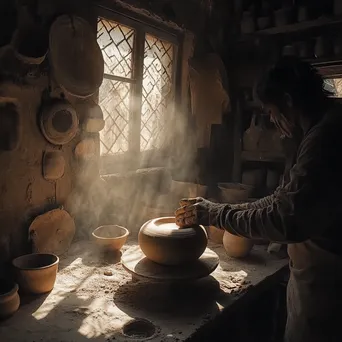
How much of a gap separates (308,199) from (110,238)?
1.54m

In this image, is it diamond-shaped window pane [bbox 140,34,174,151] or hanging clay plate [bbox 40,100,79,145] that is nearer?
hanging clay plate [bbox 40,100,79,145]

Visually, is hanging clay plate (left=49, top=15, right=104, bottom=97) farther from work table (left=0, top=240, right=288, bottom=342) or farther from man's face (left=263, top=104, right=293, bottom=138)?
man's face (left=263, top=104, right=293, bottom=138)

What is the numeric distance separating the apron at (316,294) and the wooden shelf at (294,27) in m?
2.36

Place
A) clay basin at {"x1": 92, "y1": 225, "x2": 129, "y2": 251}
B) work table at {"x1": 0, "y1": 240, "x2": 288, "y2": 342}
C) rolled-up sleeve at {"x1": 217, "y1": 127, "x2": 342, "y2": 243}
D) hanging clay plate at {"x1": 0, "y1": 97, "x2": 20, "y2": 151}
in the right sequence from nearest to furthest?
1. rolled-up sleeve at {"x1": 217, "y1": 127, "x2": 342, "y2": 243}
2. work table at {"x1": 0, "y1": 240, "x2": 288, "y2": 342}
3. hanging clay plate at {"x1": 0, "y1": 97, "x2": 20, "y2": 151}
4. clay basin at {"x1": 92, "y1": 225, "x2": 129, "y2": 251}

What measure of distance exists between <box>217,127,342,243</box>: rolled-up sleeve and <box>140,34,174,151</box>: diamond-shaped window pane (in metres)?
2.25

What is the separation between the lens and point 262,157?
3.86 metres

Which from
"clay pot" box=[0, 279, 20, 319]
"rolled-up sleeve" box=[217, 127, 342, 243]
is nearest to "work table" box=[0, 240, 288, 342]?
"clay pot" box=[0, 279, 20, 319]

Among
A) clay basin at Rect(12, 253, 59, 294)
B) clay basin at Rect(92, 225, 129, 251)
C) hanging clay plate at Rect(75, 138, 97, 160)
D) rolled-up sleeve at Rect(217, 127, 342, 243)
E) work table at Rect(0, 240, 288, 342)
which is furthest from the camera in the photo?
hanging clay plate at Rect(75, 138, 97, 160)

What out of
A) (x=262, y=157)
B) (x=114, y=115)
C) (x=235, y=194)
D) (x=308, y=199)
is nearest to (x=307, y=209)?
(x=308, y=199)

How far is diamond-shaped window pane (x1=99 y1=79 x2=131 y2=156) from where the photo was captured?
3.16 m

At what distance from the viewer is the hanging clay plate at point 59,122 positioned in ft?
→ 8.12

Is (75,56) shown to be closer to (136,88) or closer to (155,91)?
(136,88)

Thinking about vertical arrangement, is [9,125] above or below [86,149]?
above

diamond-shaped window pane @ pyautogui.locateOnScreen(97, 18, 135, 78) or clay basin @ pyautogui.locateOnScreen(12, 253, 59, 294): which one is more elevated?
diamond-shaped window pane @ pyautogui.locateOnScreen(97, 18, 135, 78)
